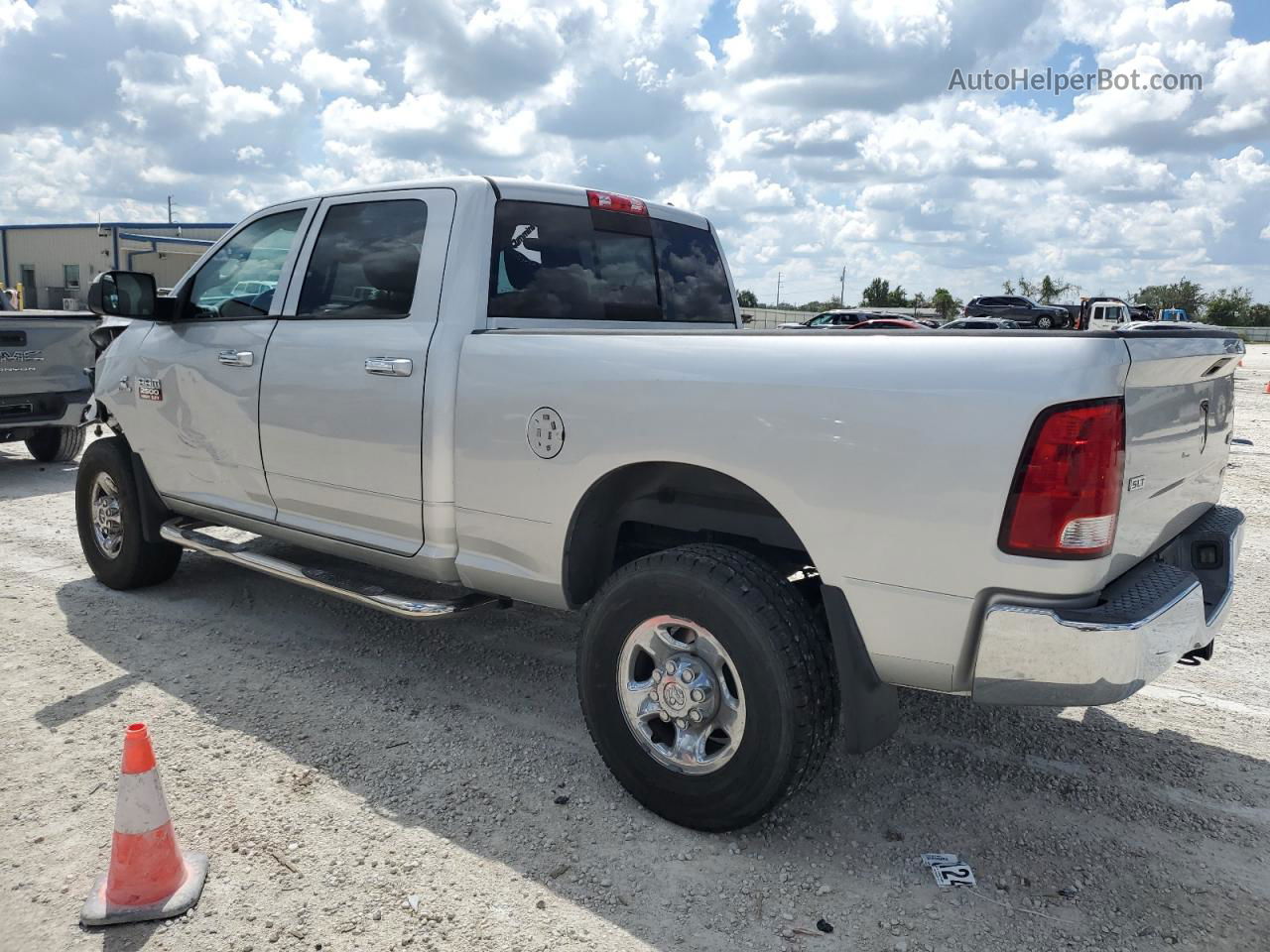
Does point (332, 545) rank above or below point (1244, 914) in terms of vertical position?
above

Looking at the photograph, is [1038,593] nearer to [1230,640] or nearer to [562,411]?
[562,411]

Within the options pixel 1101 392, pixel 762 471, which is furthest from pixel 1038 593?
pixel 762 471

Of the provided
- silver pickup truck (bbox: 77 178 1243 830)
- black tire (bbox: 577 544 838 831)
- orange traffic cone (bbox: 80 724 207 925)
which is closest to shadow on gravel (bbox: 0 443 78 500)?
silver pickup truck (bbox: 77 178 1243 830)

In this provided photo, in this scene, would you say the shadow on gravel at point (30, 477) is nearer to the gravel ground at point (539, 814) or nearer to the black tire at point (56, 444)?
the black tire at point (56, 444)

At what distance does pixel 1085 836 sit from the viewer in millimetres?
3068

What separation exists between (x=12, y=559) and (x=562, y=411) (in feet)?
16.0

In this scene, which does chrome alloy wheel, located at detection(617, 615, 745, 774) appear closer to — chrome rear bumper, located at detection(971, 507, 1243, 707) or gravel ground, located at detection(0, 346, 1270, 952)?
gravel ground, located at detection(0, 346, 1270, 952)

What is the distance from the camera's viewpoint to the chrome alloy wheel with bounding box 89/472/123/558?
5.37 m

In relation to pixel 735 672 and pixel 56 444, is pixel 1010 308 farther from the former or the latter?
pixel 735 672

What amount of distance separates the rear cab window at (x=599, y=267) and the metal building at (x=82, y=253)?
145 feet

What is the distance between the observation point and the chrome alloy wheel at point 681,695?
9.60 feet

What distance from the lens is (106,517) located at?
5.45 meters

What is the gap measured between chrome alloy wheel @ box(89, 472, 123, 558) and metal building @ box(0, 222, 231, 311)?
42.6 m

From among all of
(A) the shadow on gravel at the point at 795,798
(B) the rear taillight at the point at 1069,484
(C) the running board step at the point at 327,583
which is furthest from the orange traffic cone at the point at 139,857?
(B) the rear taillight at the point at 1069,484
